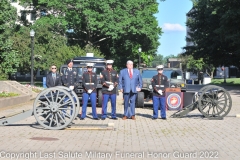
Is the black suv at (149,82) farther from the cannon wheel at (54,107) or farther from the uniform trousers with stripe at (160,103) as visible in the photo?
the cannon wheel at (54,107)

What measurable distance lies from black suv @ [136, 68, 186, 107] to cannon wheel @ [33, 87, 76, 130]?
317 inches

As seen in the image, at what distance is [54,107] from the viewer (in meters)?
12.6

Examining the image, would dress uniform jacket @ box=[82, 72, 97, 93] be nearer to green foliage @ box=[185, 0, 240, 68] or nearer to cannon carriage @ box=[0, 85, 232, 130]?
cannon carriage @ box=[0, 85, 232, 130]

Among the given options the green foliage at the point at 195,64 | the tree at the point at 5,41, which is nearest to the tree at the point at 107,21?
the tree at the point at 5,41

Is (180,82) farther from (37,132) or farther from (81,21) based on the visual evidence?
(81,21)

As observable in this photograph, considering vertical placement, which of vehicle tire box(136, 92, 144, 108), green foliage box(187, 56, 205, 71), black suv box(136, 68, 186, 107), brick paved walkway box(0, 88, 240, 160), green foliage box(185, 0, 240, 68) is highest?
green foliage box(185, 0, 240, 68)

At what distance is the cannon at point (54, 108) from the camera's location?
41.2 ft

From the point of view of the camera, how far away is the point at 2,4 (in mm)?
27828

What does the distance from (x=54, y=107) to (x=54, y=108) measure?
0.09 ft

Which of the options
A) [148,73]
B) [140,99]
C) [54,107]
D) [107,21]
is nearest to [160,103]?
[54,107]

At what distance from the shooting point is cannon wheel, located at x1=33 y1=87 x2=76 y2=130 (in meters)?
12.6

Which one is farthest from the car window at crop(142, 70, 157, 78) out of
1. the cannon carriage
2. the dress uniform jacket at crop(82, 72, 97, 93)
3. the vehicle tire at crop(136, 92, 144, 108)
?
the cannon carriage

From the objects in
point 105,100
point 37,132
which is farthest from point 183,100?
point 37,132

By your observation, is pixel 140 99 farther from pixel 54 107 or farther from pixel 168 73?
pixel 54 107
